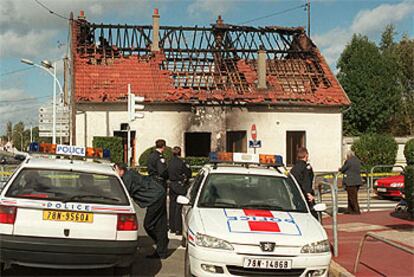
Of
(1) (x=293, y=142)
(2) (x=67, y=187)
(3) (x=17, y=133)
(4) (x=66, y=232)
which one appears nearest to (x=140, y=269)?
(2) (x=67, y=187)

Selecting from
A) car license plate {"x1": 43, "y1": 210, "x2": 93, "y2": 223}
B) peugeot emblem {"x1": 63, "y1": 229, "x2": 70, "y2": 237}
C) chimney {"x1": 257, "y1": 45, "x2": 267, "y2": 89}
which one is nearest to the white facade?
chimney {"x1": 257, "y1": 45, "x2": 267, "y2": 89}

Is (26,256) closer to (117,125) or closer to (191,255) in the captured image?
(191,255)

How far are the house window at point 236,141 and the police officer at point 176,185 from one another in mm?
17648

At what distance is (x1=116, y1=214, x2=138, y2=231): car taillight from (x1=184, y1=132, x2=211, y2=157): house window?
71.4ft

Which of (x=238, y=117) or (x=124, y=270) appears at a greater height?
(x=238, y=117)

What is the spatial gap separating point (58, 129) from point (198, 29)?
1046cm

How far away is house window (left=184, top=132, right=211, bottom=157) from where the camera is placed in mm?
28656

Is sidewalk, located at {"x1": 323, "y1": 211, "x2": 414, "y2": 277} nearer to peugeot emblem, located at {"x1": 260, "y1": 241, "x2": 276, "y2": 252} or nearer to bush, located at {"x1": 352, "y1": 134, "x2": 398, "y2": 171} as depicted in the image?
peugeot emblem, located at {"x1": 260, "y1": 241, "x2": 276, "y2": 252}

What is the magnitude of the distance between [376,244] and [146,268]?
13.3 feet

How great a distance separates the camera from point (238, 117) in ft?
93.1

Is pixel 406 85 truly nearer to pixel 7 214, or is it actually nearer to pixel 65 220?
pixel 65 220

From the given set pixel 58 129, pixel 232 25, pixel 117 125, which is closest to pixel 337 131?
pixel 232 25

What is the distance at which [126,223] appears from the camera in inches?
256

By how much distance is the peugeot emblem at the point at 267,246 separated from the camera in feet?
19.9
